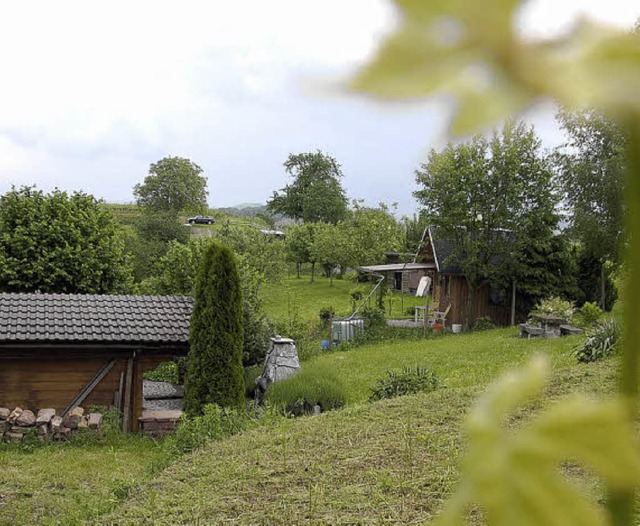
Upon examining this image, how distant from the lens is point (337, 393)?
8492 mm

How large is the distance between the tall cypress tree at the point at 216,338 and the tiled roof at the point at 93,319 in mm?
802

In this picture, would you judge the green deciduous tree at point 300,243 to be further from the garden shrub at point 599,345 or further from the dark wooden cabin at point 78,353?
the garden shrub at point 599,345

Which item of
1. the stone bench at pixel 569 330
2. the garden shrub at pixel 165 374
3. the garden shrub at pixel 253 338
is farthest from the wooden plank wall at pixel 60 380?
the stone bench at pixel 569 330

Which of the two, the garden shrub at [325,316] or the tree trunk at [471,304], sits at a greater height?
the tree trunk at [471,304]

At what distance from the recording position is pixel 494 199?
18266 millimetres

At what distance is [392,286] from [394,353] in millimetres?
15752

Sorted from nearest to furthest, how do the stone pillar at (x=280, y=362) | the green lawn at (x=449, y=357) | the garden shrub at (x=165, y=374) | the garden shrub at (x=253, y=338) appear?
the stone pillar at (x=280, y=362) < the green lawn at (x=449, y=357) < the garden shrub at (x=253, y=338) < the garden shrub at (x=165, y=374)

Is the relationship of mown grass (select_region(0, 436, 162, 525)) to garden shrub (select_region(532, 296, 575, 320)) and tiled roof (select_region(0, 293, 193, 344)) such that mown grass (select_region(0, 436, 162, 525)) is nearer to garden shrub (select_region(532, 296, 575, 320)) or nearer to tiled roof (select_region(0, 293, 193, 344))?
tiled roof (select_region(0, 293, 193, 344))

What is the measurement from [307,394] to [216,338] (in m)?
1.48

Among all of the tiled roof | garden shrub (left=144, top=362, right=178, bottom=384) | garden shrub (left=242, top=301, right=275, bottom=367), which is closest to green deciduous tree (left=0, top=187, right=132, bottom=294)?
garden shrub (left=144, top=362, right=178, bottom=384)

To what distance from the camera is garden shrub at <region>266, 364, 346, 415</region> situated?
8.15m

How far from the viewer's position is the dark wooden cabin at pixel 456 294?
64.3 feet

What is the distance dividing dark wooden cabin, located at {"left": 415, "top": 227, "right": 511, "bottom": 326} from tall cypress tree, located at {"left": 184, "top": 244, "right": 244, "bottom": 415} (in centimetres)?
1143

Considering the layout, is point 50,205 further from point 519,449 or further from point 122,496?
point 519,449
